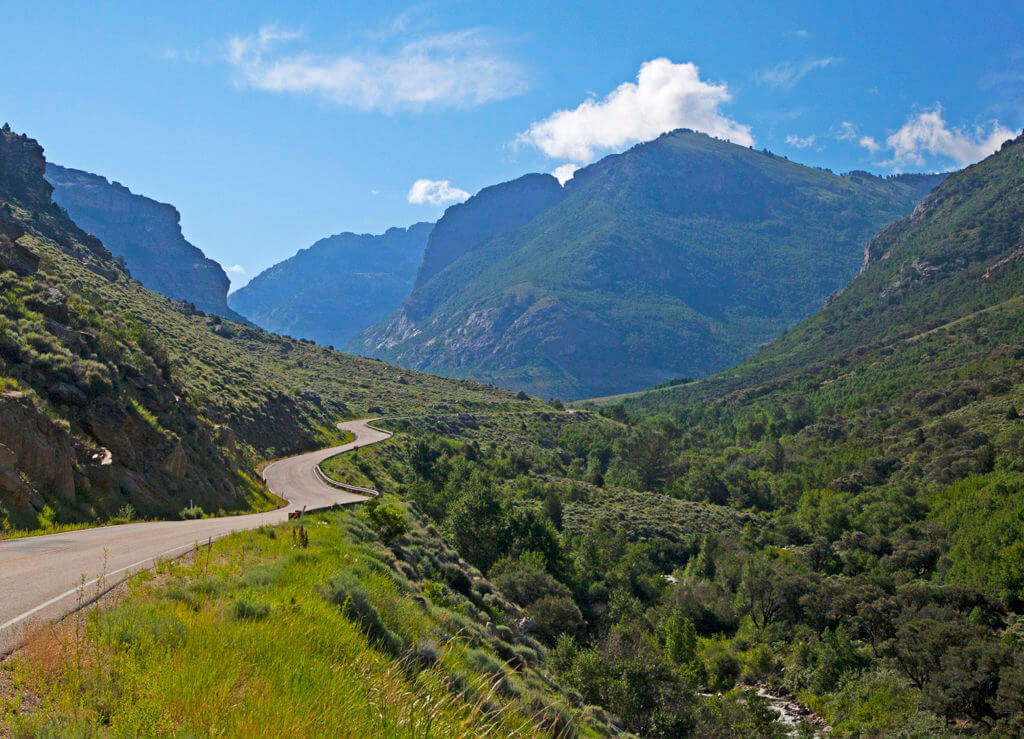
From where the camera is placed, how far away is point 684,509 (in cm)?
7062

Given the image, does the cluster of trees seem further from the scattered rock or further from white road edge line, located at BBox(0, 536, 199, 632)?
the scattered rock

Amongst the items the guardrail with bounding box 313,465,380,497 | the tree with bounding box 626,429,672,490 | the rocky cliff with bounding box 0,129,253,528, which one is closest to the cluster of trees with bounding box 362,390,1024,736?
the tree with bounding box 626,429,672,490

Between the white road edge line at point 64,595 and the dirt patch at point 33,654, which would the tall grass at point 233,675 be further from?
the white road edge line at point 64,595

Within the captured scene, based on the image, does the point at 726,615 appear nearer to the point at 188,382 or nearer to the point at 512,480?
the point at 512,480

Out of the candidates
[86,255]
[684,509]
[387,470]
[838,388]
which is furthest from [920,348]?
[86,255]

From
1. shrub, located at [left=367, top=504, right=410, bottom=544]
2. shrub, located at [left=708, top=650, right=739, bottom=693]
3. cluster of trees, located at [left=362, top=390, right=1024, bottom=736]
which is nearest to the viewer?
shrub, located at [left=367, top=504, right=410, bottom=544]

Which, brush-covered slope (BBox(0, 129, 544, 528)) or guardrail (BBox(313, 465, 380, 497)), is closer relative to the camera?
brush-covered slope (BBox(0, 129, 544, 528))

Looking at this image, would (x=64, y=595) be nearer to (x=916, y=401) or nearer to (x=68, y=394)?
(x=68, y=394)

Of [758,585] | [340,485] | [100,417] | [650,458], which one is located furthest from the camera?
[650,458]

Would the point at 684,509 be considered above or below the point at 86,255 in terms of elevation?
below

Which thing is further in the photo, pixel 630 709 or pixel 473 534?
pixel 473 534

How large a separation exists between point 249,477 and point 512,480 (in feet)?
134

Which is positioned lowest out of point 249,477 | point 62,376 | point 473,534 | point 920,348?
point 473,534

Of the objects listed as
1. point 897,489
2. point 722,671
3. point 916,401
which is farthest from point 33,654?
point 916,401
